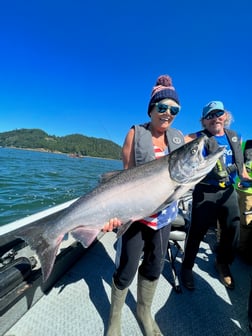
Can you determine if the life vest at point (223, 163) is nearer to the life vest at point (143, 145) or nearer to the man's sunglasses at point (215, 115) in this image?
the man's sunglasses at point (215, 115)

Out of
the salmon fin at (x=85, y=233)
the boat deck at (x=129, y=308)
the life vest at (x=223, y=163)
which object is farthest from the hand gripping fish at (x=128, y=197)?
the life vest at (x=223, y=163)

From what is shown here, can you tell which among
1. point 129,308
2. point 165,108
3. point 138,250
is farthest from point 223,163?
point 129,308

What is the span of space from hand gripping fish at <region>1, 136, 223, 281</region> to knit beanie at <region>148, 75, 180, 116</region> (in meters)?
0.62

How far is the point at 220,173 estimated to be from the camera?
3139 mm

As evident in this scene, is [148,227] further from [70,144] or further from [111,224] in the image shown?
[70,144]

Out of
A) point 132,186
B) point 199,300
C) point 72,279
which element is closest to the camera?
point 132,186

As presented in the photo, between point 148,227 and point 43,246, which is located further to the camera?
point 148,227

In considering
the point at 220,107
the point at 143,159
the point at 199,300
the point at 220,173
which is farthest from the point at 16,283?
the point at 220,107

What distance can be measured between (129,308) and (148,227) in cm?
138

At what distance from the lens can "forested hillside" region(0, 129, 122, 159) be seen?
4407 inches

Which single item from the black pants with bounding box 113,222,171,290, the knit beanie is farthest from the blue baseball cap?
the black pants with bounding box 113,222,171,290

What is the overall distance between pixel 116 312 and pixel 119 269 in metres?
0.54

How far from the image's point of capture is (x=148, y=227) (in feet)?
7.52

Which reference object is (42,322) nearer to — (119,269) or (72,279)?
(72,279)
